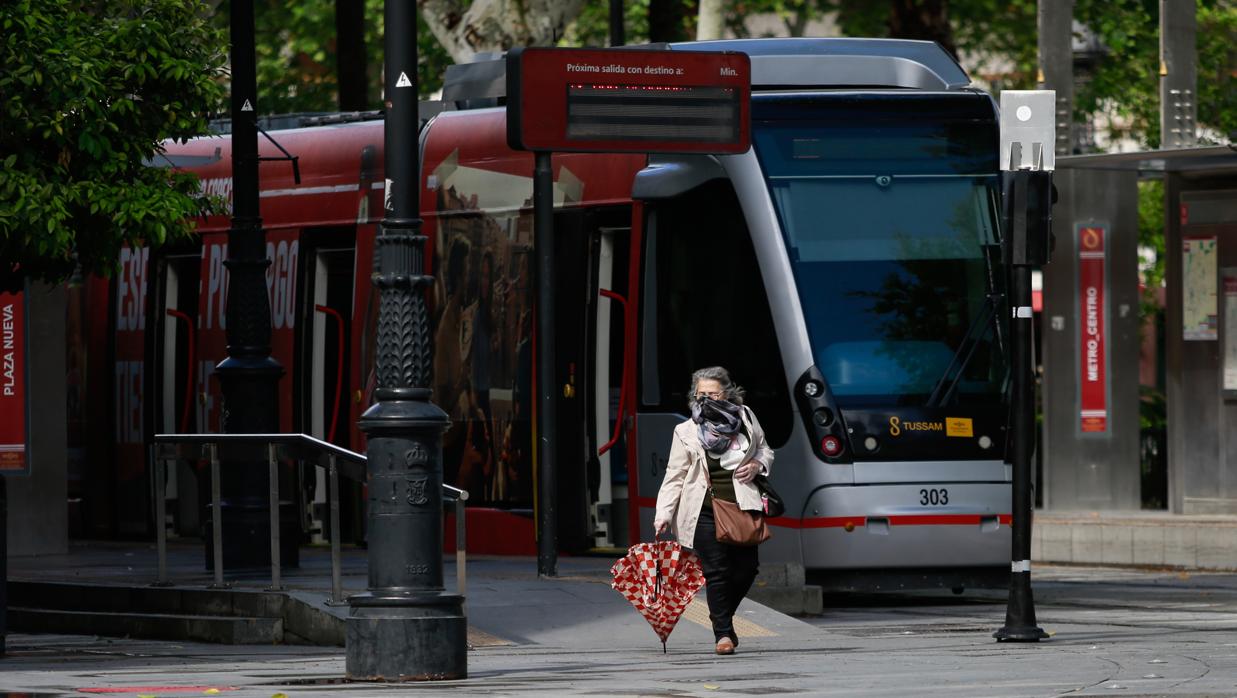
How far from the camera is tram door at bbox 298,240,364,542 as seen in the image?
19.6m

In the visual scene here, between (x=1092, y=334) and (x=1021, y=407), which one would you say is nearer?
(x=1021, y=407)

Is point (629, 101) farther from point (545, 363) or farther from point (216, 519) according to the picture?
point (216, 519)

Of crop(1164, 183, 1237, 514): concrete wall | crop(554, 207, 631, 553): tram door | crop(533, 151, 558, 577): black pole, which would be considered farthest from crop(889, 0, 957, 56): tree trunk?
crop(533, 151, 558, 577): black pole

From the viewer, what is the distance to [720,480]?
43.2 feet

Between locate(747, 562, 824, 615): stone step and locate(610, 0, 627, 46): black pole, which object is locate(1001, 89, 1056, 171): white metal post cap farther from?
locate(610, 0, 627, 46): black pole

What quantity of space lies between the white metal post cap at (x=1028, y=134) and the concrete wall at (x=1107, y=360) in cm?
915

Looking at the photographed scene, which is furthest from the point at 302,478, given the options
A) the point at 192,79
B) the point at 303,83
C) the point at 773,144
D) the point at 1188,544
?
the point at 303,83

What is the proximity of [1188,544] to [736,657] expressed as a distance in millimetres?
8164

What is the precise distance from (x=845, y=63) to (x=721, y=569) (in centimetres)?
485

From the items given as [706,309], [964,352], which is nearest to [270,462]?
[706,309]

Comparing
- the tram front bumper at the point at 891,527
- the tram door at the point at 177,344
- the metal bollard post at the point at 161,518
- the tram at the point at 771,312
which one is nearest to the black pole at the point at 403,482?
the tram at the point at 771,312

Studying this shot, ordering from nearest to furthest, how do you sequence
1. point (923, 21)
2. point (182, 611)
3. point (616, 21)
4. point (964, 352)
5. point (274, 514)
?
point (274, 514)
point (182, 611)
point (964, 352)
point (616, 21)
point (923, 21)

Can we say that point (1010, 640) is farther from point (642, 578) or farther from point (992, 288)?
point (992, 288)

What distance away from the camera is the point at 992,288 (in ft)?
52.7
